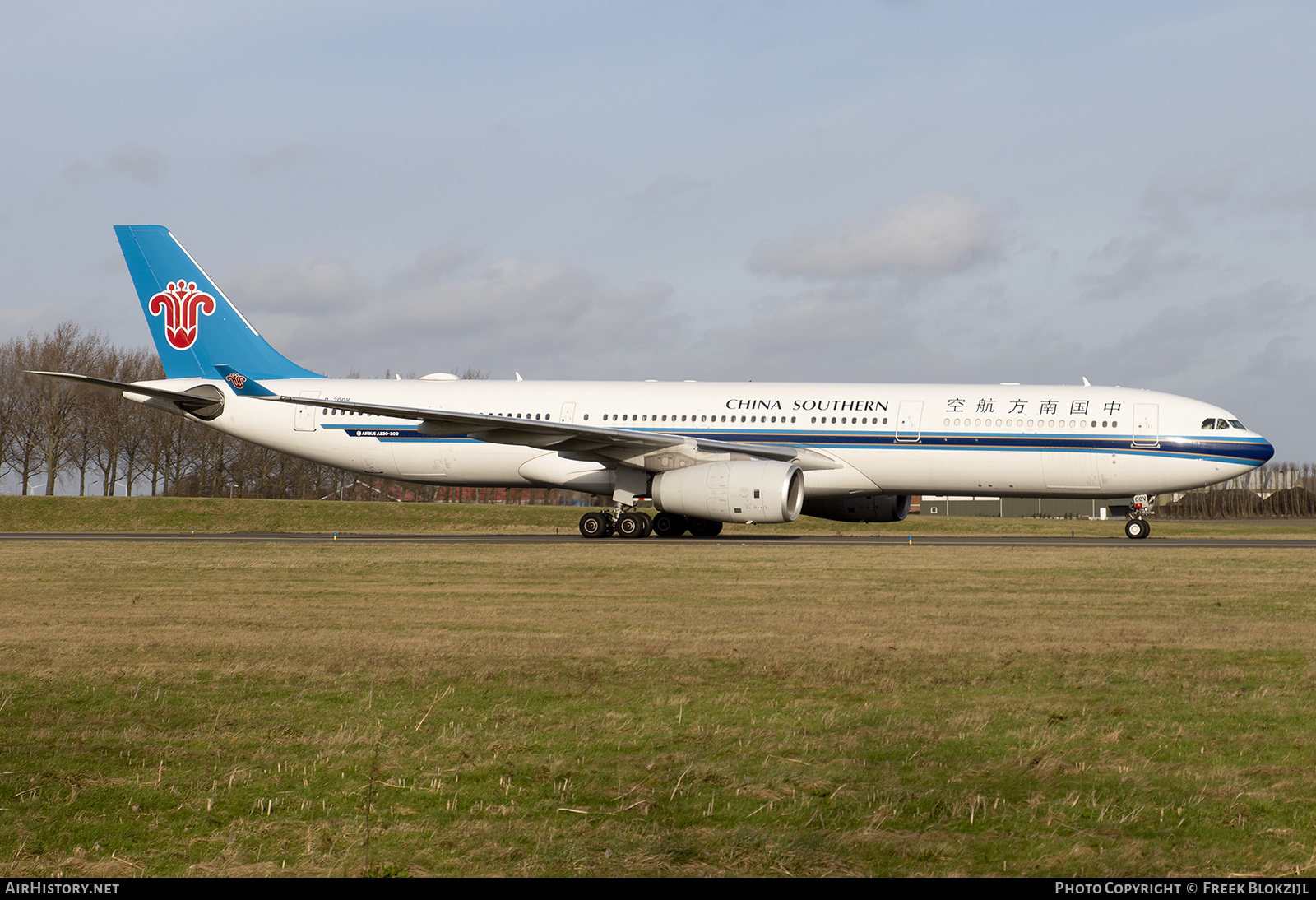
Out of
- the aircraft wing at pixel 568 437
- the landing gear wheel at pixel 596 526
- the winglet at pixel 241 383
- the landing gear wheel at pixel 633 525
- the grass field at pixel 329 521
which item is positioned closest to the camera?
the aircraft wing at pixel 568 437

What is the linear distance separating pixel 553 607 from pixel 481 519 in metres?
30.1

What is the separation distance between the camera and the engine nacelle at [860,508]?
29438mm

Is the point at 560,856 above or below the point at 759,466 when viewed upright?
below

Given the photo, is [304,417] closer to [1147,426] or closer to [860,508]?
[860,508]

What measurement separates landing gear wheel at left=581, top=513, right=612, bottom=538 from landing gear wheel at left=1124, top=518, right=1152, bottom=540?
12.7 metres

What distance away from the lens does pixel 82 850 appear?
4.74m

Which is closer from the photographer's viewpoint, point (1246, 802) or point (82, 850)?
point (82, 850)

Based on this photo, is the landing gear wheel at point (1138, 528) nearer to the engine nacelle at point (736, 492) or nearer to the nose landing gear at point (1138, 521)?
the nose landing gear at point (1138, 521)

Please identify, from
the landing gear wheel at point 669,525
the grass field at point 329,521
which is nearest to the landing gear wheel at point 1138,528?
the grass field at point 329,521

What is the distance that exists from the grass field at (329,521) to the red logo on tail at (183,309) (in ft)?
23.6

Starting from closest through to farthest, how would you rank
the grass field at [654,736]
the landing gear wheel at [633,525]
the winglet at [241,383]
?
the grass field at [654,736]
the landing gear wheel at [633,525]
the winglet at [241,383]
